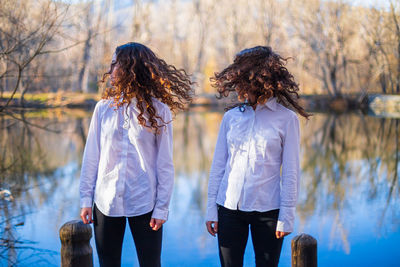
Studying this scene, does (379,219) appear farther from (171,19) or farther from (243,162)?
(171,19)

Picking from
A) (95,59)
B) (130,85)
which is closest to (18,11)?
(130,85)

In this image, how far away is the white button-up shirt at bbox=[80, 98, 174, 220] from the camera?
2.25 meters

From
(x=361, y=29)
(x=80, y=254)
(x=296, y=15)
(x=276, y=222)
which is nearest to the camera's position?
→ (x=80, y=254)

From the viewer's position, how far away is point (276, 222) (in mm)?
2236

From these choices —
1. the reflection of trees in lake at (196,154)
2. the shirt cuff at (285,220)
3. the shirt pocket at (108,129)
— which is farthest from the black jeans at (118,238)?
the reflection of trees in lake at (196,154)

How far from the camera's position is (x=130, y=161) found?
2.27m

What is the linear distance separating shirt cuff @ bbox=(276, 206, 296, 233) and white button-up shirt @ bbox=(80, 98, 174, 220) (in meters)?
0.57

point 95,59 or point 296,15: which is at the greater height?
point 296,15

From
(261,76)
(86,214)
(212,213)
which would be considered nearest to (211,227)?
(212,213)

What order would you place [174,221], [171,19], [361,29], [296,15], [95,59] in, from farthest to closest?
[171,19], [95,59], [296,15], [361,29], [174,221]

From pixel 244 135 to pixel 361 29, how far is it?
102 feet

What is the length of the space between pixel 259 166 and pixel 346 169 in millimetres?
7823

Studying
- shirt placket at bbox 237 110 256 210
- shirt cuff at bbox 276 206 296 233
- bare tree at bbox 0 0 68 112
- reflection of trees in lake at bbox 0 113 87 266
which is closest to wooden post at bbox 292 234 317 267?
shirt cuff at bbox 276 206 296 233

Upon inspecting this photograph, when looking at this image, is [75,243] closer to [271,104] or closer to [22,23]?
[271,104]
